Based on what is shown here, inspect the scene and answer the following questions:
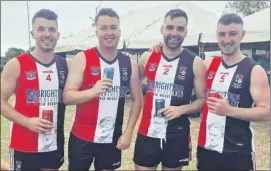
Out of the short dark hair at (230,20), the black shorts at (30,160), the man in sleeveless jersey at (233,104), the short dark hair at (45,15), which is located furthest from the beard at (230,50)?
the black shorts at (30,160)

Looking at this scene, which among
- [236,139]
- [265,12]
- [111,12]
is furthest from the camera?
[265,12]

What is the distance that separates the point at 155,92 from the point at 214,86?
671mm

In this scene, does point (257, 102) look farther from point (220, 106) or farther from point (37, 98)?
point (37, 98)

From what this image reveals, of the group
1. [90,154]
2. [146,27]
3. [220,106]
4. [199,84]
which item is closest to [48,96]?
[90,154]

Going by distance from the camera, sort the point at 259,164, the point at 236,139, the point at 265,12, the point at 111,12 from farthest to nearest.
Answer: the point at 265,12 → the point at 259,164 → the point at 111,12 → the point at 236,139

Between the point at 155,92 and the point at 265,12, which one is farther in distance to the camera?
the point at 265,12

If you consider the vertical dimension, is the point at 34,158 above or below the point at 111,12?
below

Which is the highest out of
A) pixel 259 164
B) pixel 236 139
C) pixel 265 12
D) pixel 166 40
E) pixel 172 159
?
pixel 265 12

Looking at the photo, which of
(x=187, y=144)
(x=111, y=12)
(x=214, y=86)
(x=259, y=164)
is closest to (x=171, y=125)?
(x=187, y=144)

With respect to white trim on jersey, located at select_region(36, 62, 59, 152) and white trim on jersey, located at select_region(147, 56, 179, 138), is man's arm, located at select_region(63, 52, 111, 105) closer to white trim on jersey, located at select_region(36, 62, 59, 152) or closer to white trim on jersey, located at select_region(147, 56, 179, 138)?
white trim on jersey, located at select_region(36, 62, 59, 152)

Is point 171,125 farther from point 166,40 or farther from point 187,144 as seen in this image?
point 166,40

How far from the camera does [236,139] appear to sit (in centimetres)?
353

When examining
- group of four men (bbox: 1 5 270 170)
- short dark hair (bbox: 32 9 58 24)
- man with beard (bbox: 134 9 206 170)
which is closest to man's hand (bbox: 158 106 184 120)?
group of four men (bbox: 1 5 270 170)

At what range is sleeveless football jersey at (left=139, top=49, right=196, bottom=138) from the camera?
381 centimetres
